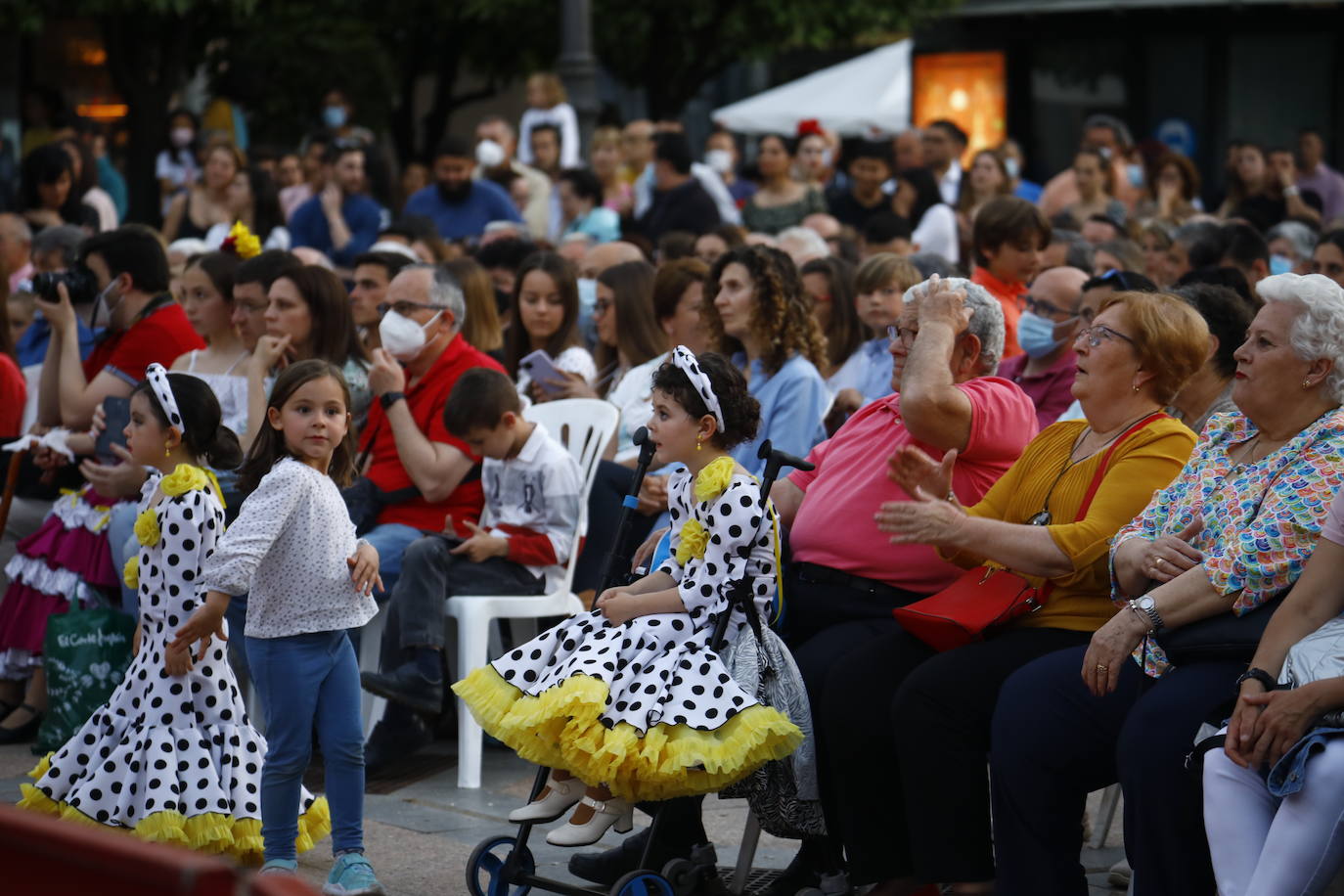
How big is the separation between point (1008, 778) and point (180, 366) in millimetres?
4254

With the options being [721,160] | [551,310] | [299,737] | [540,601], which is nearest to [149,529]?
[299,737]

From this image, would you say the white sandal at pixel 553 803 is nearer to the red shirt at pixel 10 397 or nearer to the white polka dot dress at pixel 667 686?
the white polka dot dress at pixel 667 686

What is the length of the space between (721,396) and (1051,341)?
1947mm

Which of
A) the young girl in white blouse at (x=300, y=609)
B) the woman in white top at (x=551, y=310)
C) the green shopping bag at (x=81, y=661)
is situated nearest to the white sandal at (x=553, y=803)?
the young girl in white blouse at (x=300, y=609)

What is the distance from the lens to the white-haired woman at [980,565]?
15.1ft

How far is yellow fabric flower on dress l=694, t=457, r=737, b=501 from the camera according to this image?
4902 millimetres

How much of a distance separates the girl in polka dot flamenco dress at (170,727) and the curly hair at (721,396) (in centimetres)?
146

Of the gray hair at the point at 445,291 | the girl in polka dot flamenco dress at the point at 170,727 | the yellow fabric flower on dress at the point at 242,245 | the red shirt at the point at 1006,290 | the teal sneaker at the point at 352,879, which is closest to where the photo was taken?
the teal sneaker at the point at 352,879

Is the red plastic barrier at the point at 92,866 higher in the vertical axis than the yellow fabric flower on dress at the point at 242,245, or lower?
lower

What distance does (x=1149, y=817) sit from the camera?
4.14 metres

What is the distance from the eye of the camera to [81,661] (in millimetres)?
6660

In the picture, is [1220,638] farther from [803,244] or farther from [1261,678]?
[803,244]

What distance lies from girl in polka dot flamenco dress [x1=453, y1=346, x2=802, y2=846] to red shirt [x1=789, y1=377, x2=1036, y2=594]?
12.6 inches

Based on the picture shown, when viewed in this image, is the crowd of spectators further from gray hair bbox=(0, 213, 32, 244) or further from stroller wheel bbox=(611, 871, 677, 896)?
stroller wheel bbox=(611, 871, 677, 896)
